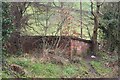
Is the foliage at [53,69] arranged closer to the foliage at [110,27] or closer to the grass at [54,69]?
the grass at [54,69]

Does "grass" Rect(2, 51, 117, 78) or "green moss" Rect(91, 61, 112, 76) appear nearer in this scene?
"grass" Rect(2, 51, 117, 78)

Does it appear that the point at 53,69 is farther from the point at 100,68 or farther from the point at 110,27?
the point at 110,27

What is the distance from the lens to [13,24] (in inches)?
131

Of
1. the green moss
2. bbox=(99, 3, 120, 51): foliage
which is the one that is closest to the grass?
the green moss

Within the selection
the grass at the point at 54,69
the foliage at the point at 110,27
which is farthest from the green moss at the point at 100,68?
the foliage at the point at 110,27

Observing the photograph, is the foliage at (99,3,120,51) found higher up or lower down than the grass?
higher up

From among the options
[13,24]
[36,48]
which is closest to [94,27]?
[36,48]

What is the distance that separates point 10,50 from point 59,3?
0.81 meters

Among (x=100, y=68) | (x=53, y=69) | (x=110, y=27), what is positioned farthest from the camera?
(x=110, y=27)

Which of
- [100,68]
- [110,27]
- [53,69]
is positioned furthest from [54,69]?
[110,27]

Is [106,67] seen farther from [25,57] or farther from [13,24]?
[13,24]

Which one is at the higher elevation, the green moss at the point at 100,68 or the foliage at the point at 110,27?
the foliage at the point at 110,27

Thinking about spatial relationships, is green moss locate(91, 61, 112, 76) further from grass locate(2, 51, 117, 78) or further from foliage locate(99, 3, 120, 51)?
foliage locate(99, 3, 120, 51)

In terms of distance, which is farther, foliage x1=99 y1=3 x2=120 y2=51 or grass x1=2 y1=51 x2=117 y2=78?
foliage x1=99 y1=3 x2=120 y2=51
